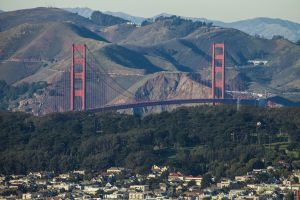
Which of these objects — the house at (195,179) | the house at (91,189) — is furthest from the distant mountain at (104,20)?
the house at (91,189)

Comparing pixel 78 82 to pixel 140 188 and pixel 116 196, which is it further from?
pixel 116 196

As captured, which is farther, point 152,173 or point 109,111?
point 109,111

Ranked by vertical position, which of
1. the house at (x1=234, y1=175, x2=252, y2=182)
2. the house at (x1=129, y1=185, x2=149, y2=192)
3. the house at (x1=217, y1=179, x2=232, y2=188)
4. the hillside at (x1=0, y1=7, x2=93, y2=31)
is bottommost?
the house at (x1=129, y1=185, x2=149, y2=192)

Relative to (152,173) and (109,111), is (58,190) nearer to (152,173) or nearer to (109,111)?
(152,173)

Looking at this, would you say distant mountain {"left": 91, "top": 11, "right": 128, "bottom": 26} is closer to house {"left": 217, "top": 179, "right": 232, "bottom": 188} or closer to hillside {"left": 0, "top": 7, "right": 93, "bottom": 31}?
hillside {"left": 0, "top": 7, "right": 93, "bottom": 31}

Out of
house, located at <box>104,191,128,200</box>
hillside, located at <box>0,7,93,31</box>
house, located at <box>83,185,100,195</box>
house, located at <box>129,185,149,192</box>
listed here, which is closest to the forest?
house, located at <box>129,185,149,192</box>

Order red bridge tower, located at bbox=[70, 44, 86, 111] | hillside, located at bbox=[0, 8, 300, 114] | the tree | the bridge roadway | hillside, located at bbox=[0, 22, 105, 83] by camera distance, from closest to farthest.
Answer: the tree, the bridge roadway, red bridge tower, located at bbox=[70, 44, 86, 111], hillside, located at bbox=[0, 8, 300, 114], hillside, located at bbox=[0, 22, 105, 83]

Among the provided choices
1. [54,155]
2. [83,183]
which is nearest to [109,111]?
[54,155]

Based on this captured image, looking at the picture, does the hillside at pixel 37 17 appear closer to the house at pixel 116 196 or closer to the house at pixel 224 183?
the house at pixel 224 183
